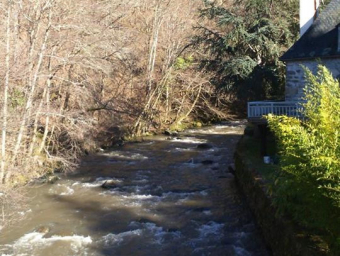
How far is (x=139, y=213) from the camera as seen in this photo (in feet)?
48.5

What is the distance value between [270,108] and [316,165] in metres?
10.8

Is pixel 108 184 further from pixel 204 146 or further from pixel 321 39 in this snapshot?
pixel 321 39

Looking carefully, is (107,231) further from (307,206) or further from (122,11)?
(122,11)

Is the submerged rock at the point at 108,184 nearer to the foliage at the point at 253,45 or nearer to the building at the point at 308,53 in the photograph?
the building at the point at 308,53

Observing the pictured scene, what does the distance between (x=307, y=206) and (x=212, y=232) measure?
204 inches

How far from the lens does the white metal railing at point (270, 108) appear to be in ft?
57.7

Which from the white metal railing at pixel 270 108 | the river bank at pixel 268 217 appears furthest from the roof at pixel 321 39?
the river bank at pixel 268 217

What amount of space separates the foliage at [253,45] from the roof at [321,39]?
4.27 m

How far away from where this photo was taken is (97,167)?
21281mm

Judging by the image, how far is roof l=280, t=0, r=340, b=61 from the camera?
60.2 ft

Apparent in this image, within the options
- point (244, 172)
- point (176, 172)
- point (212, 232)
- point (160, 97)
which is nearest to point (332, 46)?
point (244, 172)

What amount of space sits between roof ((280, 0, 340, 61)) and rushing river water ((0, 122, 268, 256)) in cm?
641

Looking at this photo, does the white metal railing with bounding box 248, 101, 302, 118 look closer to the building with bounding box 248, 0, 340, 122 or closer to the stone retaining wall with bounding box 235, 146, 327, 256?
the building with bounding box 248, 0, 340, 122

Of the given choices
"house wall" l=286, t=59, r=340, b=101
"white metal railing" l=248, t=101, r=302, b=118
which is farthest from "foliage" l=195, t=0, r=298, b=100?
"white metal railing" l=248, t=101, r=302, b=118
